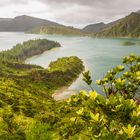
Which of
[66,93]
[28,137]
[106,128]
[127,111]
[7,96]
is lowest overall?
[66,93]

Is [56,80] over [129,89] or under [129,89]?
under

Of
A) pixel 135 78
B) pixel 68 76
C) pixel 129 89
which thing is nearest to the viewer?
pixel 135 78

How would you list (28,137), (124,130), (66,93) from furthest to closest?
1. (66,93)
2. (28,137)
3. (124,130)

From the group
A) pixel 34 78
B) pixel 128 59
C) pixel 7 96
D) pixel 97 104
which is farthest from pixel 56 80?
pixel 97 104

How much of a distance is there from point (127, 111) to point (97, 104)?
1701 mm

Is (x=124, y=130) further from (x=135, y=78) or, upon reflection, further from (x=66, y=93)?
(x=66, y=93)

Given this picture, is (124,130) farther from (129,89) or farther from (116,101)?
(129,89)

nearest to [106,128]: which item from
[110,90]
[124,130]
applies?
[124,130]

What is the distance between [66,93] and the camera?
150 metres

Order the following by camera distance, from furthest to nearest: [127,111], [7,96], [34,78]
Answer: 1. [34,78]
2. [7,96]
3. [127,111]

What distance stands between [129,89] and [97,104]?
23.9 feet

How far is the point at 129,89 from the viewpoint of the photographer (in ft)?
71.3

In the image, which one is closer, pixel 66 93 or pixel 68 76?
pixel 66 93

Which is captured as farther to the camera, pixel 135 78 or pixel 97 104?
pixel 135 78
